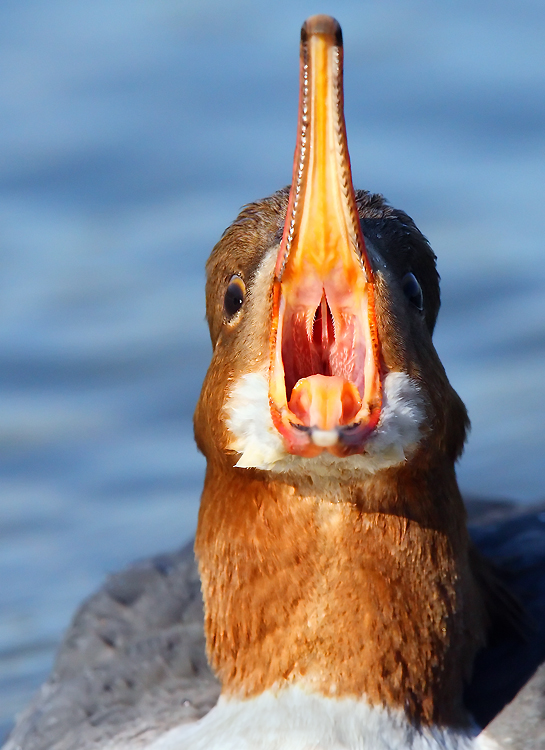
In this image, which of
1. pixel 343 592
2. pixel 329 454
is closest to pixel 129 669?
pixel 343 592

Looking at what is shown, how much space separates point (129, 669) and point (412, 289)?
1.72 meters

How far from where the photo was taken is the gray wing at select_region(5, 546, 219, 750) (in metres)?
4.72

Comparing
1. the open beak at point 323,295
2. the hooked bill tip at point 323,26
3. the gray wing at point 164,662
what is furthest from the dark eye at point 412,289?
the gray wing at point 164,662

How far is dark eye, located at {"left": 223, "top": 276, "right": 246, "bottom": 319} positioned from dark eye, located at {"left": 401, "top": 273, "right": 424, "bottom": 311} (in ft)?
1.39

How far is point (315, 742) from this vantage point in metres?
4.05

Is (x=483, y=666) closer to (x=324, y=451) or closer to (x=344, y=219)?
(x=324, y=451)

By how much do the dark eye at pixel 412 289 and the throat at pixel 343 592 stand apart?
1.65 feet

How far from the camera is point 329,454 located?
12.0ft

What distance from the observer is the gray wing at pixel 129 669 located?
472cm

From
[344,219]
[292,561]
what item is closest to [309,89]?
[344,219]

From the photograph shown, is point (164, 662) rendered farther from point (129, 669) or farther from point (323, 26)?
Result: point (323, 26)

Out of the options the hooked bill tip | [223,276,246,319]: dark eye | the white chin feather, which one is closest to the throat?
the white chin feather

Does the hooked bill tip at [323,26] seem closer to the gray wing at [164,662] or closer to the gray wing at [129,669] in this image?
the gray wing at [164,662]

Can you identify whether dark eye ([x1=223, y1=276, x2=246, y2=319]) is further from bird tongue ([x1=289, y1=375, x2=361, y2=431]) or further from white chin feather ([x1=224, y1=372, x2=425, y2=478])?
bird tongue ([x1=289, y1=375, x2=361, y2=431])
